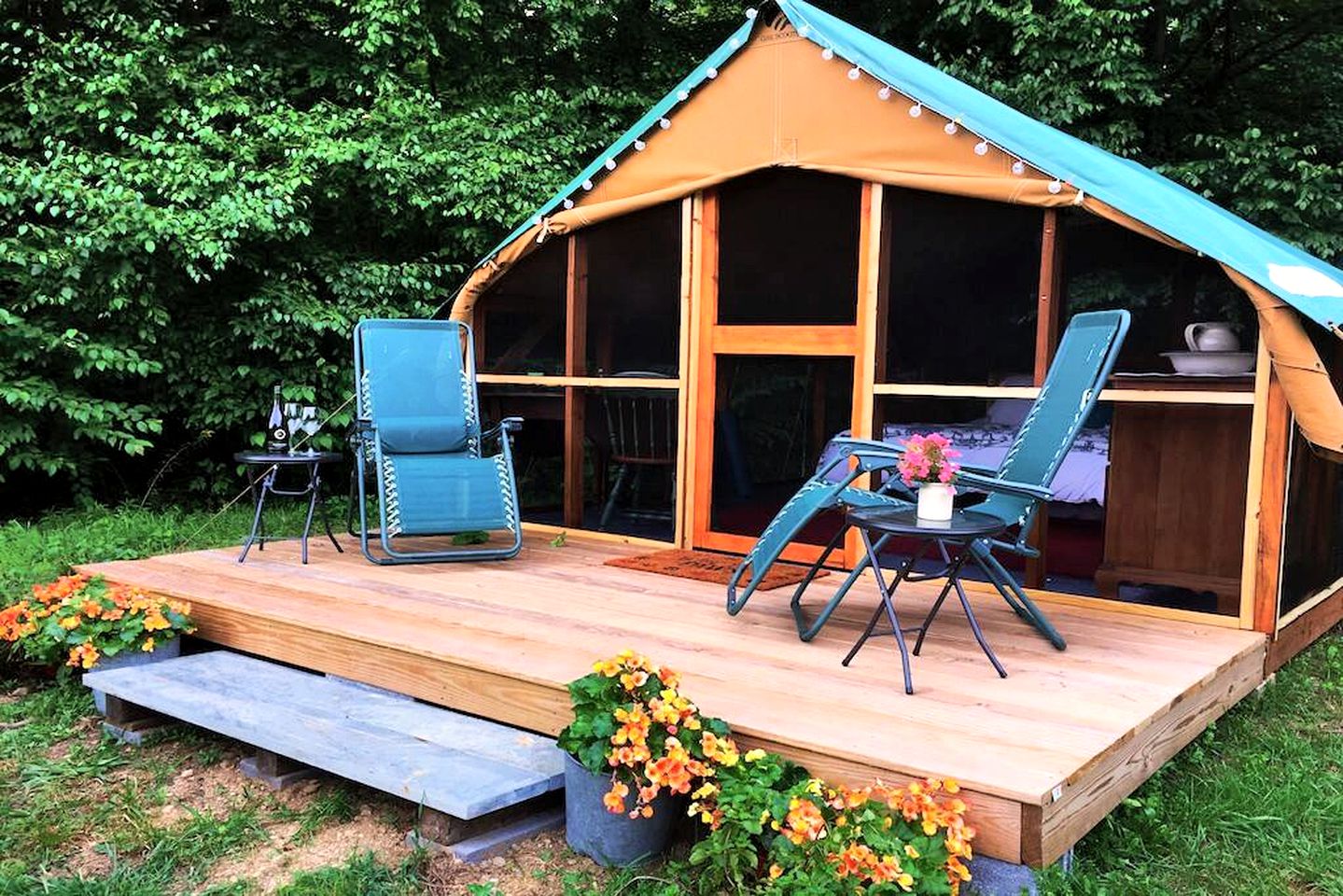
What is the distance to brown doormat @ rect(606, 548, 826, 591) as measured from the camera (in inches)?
165

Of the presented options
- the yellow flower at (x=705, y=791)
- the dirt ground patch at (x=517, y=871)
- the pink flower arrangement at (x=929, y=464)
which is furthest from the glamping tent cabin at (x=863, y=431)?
the pink flower arrangement at (x=929, y=464)

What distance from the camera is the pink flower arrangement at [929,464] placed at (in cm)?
285

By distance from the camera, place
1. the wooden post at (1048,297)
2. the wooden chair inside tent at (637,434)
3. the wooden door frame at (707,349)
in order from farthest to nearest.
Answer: the wooden chair inside tent at (637,434)
the wooden door frame at (707,349)
the wooden post at (1048,297)

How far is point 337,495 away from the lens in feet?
26.2

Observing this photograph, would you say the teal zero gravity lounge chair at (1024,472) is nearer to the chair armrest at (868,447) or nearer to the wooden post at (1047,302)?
the chair armrest at (868,447)

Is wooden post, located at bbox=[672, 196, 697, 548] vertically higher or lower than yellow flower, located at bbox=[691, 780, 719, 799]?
higher

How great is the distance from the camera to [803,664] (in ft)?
9.59

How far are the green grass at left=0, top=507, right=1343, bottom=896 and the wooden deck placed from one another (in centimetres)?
14

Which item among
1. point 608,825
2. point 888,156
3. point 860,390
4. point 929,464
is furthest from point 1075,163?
point 608,825

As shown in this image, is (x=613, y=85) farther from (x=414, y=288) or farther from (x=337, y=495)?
(x=337, y=495)

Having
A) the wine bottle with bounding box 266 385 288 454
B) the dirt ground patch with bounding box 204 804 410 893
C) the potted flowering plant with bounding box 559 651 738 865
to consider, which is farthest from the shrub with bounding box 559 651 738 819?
the wine bottle with bounding box 266 385 288 454

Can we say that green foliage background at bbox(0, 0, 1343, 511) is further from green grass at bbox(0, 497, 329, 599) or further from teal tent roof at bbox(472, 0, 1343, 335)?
teal tent roof at bbox(472, 0, 1343, 335)

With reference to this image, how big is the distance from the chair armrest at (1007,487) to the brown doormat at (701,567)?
4.19 feet

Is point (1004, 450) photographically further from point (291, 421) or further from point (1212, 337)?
point (291, 421)
